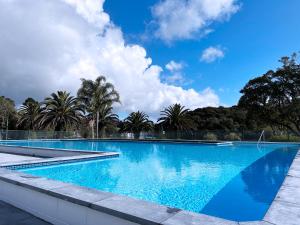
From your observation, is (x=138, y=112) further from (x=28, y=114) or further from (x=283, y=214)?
(x=283, y=214)

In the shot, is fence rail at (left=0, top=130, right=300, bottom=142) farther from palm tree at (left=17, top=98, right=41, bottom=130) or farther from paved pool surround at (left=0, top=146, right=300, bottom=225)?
paved pool surround at (left=0, top=146, right=300, bottom=225)

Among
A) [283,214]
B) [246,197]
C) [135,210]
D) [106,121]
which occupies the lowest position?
[246,197]

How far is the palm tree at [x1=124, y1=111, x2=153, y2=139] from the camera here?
3478 centimetres

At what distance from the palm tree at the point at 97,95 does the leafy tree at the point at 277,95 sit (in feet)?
49.6

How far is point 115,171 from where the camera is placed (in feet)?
31.6

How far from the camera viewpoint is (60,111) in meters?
30.6

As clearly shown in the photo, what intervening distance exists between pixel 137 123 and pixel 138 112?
1.52 m

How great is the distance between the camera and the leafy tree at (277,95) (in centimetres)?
2693

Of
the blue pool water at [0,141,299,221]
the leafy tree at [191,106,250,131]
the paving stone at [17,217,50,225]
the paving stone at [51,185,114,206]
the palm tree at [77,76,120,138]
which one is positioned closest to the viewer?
the paving stone at [51,185,114,206]

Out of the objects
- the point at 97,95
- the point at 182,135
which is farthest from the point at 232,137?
the point at 97,95

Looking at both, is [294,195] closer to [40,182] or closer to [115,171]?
[40,182]

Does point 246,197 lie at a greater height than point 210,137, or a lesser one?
lesser

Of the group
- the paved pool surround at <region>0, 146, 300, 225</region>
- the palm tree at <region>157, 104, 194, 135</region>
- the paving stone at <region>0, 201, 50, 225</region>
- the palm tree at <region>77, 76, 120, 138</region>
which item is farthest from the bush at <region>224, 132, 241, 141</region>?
the paving stone at <region>0, 201, 50, 225</region>

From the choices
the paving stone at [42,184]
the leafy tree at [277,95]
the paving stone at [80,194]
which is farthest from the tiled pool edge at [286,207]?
the leafy tree at [277,95]
